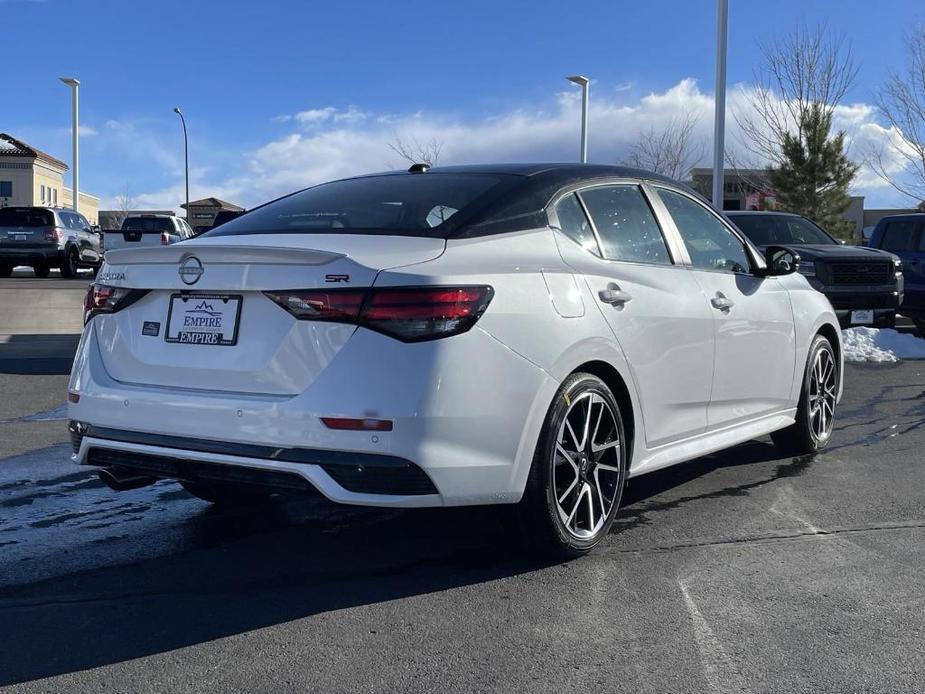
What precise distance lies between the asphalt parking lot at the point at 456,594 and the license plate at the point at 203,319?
3.11ft

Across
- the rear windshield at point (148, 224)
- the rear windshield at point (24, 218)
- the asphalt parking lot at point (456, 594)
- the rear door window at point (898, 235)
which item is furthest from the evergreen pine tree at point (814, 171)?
the asphalt parking lot at point (456, 594)

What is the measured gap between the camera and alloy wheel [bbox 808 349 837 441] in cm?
636

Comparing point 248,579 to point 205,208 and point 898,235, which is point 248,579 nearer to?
point 898,235

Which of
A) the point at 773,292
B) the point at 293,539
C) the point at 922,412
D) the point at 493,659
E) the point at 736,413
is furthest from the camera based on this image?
the point at 922,412

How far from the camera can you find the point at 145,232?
86.7ft

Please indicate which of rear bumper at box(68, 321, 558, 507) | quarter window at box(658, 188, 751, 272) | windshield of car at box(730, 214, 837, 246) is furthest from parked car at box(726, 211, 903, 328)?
rear bumper at box(68, 321, 558, 507)

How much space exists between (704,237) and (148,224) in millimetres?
24313

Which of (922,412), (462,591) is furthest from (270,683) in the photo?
(922,412)

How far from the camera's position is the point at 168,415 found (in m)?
3.81

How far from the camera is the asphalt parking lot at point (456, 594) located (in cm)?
313

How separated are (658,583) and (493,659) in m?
0.98

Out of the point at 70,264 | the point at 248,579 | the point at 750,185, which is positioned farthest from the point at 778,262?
the point at 750,185

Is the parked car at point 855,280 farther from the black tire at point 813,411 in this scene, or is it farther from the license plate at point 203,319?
the license plate at point 203,319

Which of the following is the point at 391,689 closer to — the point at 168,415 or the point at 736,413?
the point at 168,415
